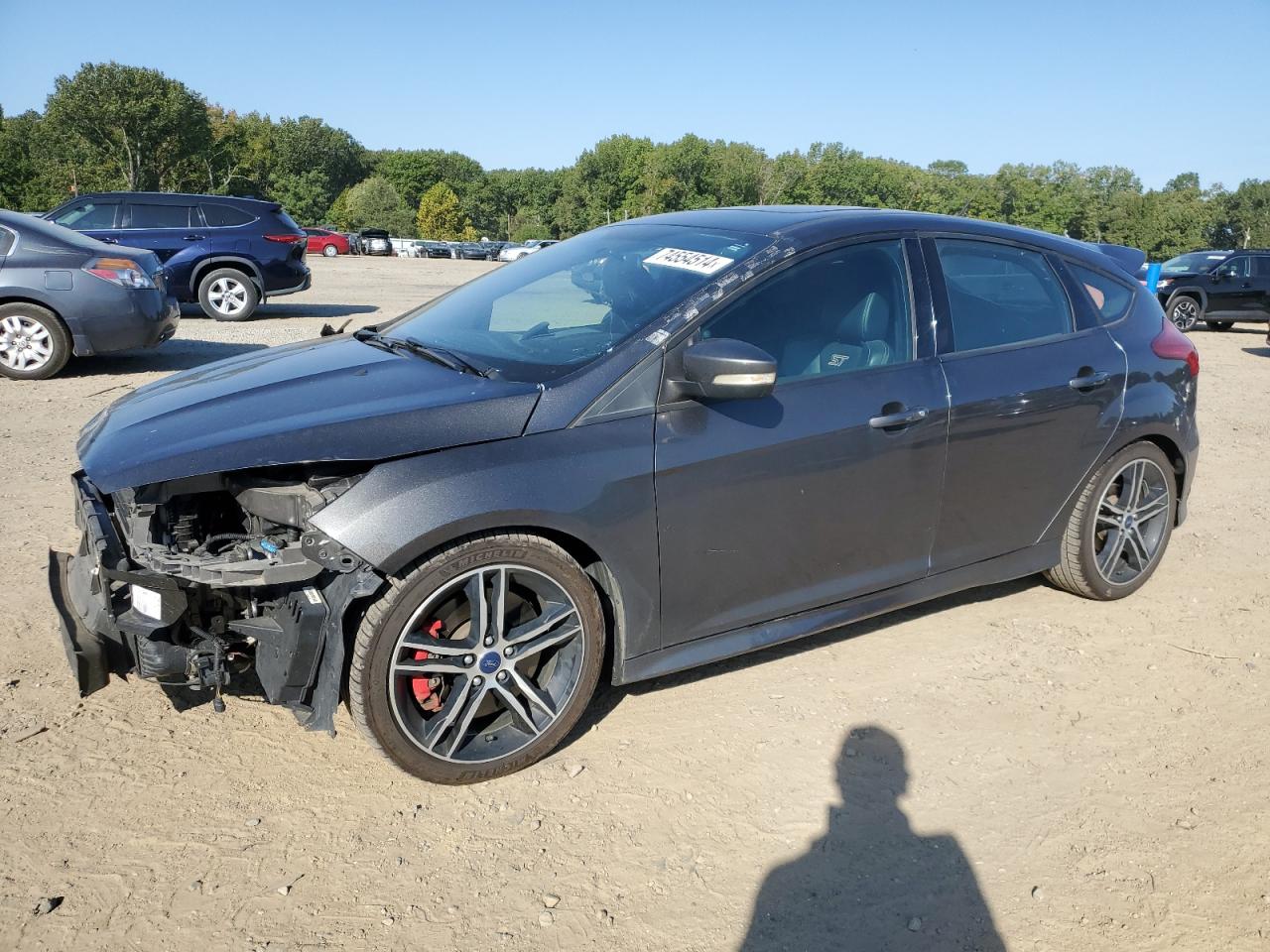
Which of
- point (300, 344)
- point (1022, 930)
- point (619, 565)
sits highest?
point (300, 344)

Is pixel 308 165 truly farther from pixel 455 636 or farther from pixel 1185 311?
pixel 455 636

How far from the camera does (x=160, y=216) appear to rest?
1317 centimetres

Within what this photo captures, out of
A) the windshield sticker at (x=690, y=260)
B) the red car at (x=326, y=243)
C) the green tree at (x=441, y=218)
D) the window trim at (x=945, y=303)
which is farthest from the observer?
the green tree at (x=441, y=218)

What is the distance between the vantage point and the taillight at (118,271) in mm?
8773

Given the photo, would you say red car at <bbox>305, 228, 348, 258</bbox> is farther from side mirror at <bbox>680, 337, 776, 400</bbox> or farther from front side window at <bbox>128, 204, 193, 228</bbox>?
side mirror at <bbox>680, 337, 776, 400</bbox>

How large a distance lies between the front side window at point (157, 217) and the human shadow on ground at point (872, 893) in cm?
1307

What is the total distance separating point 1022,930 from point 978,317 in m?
2.32

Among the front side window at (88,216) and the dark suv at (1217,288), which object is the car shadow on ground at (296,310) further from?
the dark suv at (1217,288)

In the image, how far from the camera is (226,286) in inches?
539

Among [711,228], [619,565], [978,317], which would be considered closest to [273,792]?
[619,565]

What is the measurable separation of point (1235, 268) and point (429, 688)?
19191 mm

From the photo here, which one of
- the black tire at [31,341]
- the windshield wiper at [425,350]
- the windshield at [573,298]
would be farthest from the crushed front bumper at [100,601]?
the black tire at [31,341]

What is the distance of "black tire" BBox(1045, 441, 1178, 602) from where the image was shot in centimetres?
432

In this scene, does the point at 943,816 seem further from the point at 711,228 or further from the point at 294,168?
the point at 294,168
